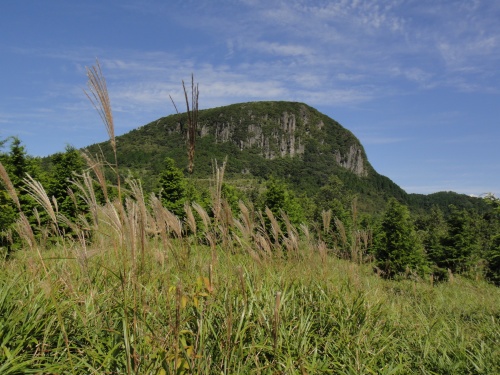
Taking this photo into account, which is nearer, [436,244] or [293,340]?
[293,340]

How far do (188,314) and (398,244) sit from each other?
20372 millimetres

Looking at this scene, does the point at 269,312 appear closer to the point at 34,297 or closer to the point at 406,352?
the point at 406,352

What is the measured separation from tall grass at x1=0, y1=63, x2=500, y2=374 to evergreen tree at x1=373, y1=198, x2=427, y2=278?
55.2 feet

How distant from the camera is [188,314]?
299cm

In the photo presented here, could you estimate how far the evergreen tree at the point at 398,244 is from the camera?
2047cm

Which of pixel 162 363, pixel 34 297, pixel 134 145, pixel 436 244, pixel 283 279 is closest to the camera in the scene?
pixel 162 363

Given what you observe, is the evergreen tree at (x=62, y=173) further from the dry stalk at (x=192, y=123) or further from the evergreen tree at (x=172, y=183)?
the dry stalk at (x=192, y=123)

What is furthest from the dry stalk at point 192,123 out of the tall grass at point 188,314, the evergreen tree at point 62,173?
the evergreen tree at point 62,173

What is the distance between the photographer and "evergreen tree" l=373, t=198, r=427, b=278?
20469 millimetres

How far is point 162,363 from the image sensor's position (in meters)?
2.03

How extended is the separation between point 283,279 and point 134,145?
597ft

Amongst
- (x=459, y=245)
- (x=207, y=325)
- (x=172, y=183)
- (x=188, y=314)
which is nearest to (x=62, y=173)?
(x=172, y=183)

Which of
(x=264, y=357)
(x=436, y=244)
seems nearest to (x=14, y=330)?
(x=264, y=357)

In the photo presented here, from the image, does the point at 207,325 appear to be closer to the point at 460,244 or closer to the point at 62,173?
the point at 62,173
